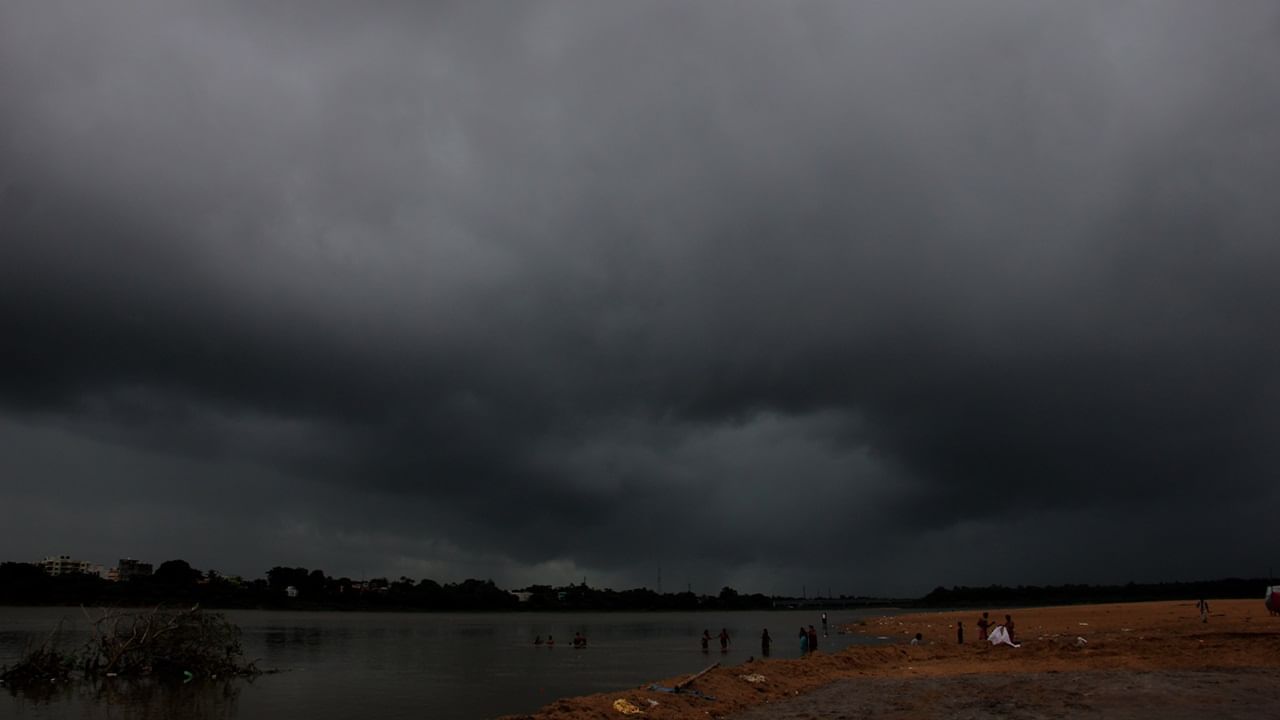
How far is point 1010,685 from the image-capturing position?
30547 millimetres

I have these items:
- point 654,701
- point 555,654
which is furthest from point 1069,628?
point 654,701

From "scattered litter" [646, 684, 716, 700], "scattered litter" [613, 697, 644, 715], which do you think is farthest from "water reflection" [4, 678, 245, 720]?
"scattered litter" [613, 697, 644, 715]

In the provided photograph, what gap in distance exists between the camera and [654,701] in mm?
28906

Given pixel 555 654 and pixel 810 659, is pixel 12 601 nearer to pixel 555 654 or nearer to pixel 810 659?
pixel 555 654

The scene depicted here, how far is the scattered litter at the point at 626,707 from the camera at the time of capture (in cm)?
2666

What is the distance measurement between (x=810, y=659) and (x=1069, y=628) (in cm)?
3557

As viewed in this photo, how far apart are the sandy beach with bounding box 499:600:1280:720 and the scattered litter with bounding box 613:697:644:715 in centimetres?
8

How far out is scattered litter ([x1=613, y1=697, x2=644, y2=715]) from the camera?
87.5 ft

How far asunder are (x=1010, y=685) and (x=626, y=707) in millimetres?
13934

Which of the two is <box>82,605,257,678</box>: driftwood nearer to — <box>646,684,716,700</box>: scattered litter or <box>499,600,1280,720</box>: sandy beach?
<box>646,684,716,700</box>: scattered litter

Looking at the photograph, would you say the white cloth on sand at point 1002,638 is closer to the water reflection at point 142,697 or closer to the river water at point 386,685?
the river water at point 386,685

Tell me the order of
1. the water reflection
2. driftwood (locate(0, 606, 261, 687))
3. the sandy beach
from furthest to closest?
driftwood (locate(0, 606, 261, 687)) → the water reflection → the sandy beach

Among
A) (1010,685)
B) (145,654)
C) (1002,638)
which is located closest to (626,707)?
(1010,685)

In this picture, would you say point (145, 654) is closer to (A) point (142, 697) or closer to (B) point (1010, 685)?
(A) point (142, 697)
